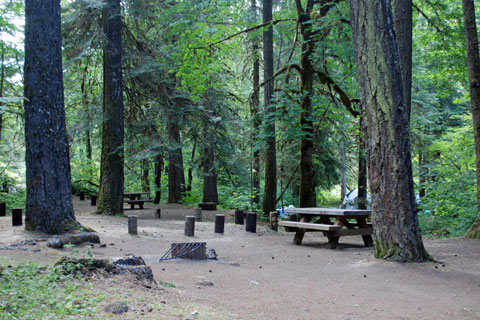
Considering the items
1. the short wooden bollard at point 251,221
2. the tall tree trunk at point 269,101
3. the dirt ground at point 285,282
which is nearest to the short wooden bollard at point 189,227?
the dirt ground at point 285,282

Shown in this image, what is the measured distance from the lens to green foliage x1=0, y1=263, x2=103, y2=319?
3645 millimetres

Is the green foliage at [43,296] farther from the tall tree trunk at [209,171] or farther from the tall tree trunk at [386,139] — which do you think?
the tall tree trunk at [209,171]

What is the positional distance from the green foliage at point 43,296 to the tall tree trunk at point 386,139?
195 inches

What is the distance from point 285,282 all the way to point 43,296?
3456mm

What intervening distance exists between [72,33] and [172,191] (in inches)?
385

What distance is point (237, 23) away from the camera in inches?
575

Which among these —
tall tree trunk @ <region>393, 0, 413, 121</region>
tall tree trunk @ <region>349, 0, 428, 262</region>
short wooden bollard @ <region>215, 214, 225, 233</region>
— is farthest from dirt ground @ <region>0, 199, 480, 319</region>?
tall tree trunk @ <region>393, 0, 413, 121</region>

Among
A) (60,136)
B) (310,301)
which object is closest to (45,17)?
(60,136)

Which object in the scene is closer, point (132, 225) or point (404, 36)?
point (404, 36)

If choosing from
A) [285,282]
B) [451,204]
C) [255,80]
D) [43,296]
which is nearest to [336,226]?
[285,282]

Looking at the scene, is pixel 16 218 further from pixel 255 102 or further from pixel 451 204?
pixel 451 204

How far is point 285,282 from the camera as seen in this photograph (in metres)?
6.31

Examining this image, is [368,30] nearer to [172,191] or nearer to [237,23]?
[237,23]

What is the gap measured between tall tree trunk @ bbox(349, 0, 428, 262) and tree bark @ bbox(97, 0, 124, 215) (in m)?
9.22
